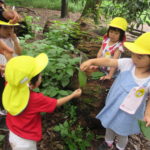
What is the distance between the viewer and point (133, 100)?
1.88 m

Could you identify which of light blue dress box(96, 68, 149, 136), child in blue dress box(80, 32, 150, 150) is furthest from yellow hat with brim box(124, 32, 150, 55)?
light blue dress box(96, 68, 149, 136)

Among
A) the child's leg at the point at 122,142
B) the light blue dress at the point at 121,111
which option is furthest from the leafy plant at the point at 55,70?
the child's leg at the point at 122,142

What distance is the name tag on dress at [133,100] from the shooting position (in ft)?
5.98

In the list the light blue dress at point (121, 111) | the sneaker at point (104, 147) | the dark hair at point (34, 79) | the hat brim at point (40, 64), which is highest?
the hat brim at point (40, 64)

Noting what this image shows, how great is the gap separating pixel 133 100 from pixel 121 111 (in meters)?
0.20

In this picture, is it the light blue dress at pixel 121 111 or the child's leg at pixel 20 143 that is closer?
the child's leg at pixel 20 143

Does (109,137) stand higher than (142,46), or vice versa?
(142,46)

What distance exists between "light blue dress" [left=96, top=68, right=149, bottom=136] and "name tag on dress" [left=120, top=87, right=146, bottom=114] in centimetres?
4

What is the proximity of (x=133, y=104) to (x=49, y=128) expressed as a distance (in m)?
A: 1.28

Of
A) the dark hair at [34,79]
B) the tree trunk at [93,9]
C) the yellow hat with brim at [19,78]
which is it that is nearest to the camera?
the yellow hat with brim at [19,78]

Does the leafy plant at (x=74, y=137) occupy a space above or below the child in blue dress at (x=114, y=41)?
below

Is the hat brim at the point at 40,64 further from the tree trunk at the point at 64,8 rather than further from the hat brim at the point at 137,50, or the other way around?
the tree trunk at the point at 64,8

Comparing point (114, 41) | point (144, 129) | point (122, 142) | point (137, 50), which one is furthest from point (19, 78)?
point (122, 142)

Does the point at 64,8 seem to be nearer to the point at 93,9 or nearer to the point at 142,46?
the point at 93,9
